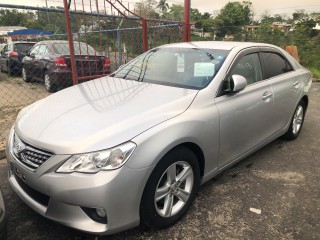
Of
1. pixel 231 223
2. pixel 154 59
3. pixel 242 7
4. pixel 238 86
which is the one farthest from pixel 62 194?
pixel 242 7

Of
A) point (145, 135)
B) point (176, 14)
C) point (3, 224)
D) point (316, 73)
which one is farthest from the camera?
point (176, 14)

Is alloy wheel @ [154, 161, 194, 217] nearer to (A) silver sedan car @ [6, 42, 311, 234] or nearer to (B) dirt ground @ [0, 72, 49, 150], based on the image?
(A) silver sedan car @ [6, 42, 311, 234]

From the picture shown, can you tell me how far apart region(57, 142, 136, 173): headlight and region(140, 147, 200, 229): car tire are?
12.0 inches

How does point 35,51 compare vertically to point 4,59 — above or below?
above

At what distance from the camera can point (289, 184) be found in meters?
3.52

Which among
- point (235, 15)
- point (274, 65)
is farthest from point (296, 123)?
point (235, 15)

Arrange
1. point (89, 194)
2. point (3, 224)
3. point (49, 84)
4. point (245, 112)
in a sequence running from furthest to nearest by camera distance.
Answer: point (49, 84)
point (245, 112)
point (89, 194)
point (3, 224)

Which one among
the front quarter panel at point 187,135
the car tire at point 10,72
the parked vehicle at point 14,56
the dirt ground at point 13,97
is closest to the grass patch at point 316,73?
the dirt ground at point 13,97

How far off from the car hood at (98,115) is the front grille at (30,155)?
45mm

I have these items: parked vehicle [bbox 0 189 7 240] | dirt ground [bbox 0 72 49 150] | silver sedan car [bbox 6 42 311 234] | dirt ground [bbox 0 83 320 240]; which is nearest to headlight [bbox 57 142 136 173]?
silver sedan car [bbox 6 42 311 234]

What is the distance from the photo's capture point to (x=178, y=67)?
3.48 meters

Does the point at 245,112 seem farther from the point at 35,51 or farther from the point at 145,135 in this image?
the point at 35,51

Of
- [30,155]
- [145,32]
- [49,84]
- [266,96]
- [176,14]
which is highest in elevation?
[176,14]

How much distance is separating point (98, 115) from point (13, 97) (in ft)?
19.3
